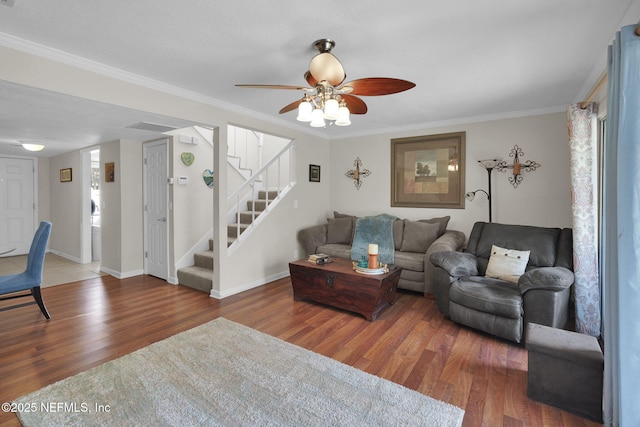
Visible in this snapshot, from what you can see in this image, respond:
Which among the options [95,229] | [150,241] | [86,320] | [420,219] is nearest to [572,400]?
[420,219]

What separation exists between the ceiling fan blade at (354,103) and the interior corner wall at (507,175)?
2.45 meters

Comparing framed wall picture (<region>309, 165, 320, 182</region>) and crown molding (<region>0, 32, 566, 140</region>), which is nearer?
crown molding (<region>0, 32, 566, 140</region>)

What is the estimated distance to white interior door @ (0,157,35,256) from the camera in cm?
626

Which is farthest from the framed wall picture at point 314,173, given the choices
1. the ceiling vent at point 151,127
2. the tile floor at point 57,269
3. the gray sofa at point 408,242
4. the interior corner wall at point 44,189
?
the interior corner wall at point 44,189

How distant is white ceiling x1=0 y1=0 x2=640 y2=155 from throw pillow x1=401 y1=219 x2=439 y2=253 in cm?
173

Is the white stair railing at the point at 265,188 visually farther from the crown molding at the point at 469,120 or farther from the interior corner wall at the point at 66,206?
the interior corner wall at the point at 66,206

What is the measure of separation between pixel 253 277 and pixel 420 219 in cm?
269

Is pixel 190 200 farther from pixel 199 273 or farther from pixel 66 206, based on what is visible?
pixel 66 206

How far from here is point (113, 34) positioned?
7.06 ft

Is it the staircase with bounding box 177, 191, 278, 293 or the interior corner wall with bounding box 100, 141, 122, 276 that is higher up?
the interior corner wall with bounding box 100, 141, 122, 276

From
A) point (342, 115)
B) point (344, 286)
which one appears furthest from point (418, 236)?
point (342, 115)

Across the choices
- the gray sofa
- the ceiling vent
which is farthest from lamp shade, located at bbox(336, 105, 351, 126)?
the ceiling vent

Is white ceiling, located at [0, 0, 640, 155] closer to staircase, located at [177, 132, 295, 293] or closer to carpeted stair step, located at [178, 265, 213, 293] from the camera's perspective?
staircase, located at [177, 132, 295, 293]

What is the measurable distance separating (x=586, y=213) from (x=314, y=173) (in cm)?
363
